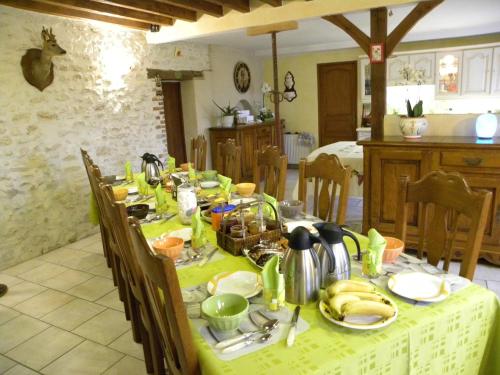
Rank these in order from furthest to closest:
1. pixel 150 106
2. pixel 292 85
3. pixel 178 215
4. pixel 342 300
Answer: pixel 292 85
pixel 150 106
pixel 178 215
pixel 342 300

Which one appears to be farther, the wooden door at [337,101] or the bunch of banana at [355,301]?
the wooden door at [337,101]

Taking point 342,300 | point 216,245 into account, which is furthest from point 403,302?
point 216,245

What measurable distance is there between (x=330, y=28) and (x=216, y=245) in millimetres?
4556

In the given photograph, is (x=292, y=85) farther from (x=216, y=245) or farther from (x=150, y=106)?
(x=216, y=245)

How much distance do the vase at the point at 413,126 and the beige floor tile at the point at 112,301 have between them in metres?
2.68

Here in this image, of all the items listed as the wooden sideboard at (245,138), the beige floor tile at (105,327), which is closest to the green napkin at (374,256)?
the beige floor tile at (105,327)

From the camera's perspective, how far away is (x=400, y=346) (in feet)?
3.40

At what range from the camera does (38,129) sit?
3.73 meters

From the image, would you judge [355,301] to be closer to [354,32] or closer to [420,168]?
[420,168]

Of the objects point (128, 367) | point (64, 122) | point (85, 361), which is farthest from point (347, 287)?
point (64, 122)

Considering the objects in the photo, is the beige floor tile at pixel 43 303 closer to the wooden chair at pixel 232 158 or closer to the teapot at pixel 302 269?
the wooden chair at pixel 232 158

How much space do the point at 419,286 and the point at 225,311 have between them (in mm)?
651

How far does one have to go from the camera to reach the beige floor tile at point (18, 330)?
239cm

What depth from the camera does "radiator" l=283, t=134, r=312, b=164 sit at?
24.5 feet
